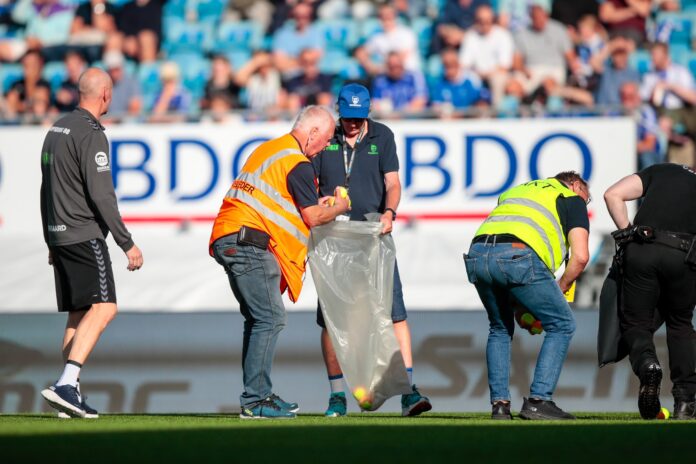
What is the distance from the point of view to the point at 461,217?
1167 cm

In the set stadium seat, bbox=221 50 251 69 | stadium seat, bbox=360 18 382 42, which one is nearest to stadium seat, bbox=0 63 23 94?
stadium seat, bbox=221 50 251 69

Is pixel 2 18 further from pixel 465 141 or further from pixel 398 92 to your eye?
pixel 465 141

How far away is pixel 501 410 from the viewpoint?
7.83 m

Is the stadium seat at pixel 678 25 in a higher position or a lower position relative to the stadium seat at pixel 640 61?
higher

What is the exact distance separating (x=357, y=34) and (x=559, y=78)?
2.82 m

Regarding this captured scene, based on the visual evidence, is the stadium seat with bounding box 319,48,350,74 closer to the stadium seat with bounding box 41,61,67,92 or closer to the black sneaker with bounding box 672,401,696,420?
the stadium seat with bounding box 41,61,67,92

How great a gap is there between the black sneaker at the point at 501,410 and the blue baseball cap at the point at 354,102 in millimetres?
2015

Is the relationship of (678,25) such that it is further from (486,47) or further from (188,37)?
(188,37)

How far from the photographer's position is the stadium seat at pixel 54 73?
590 inches

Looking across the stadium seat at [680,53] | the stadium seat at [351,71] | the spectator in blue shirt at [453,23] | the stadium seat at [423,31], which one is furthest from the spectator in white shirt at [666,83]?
the stadium seat at [351,71]

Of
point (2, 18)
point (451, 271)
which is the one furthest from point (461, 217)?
point (2, 18)

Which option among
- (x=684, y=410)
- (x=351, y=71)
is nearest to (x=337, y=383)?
(x=684, y=410)

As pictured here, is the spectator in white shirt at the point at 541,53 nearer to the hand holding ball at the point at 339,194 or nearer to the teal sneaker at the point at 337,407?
the hand holding ball at the point at 339,194

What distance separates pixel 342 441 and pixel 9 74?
35.6 feet
